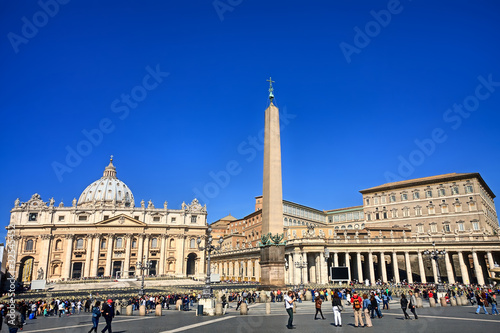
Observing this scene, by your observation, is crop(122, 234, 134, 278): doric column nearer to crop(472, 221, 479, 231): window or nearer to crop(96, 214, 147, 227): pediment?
crop(96, 214, 147, 227): pediment

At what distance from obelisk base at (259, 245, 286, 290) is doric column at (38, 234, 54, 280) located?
72624 mm

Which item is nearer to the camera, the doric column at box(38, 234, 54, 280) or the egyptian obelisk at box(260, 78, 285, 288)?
the egyptian obelisk at box(260, 78, 285, 288)

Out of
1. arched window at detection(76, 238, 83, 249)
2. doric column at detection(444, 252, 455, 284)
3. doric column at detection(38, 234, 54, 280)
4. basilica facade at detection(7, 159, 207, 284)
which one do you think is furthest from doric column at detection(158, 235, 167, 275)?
doric column at detection(444, 252, 455, 284)

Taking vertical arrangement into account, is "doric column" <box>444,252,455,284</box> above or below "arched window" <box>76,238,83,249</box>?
below

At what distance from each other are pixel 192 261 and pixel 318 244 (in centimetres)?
5019

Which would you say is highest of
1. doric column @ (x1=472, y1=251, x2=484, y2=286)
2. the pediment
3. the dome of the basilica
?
the dome of the basilica

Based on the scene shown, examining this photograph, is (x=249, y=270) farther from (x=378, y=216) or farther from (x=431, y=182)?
(x=431, y=182)

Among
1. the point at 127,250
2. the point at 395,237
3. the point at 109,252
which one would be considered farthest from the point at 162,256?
the point at 395,237

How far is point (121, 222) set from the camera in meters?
82.4

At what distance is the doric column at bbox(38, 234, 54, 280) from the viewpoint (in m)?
77.9

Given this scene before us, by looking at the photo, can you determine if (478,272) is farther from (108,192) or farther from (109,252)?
(108,192)

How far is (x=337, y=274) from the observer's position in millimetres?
38406

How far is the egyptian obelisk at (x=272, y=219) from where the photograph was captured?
23516 mm

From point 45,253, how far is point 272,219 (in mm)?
74589
